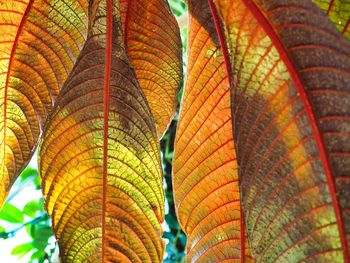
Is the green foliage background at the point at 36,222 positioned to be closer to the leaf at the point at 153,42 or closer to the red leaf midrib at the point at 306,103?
the leaf at the point at 153,42

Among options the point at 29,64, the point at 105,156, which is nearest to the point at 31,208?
the point at 29,64

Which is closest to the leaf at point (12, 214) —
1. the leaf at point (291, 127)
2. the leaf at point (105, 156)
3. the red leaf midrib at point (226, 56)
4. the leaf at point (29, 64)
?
the leaf at point (29, 64)

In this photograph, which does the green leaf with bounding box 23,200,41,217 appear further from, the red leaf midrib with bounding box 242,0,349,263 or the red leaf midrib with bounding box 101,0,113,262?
the red leaf midrib with bounding box 242,0,349,263

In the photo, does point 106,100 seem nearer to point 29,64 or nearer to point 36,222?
point 29,64

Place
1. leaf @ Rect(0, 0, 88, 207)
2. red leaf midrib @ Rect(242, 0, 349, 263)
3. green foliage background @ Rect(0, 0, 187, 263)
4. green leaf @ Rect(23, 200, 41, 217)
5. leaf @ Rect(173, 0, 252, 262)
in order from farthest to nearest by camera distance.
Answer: green leaf @ Rect(23, 200, 41, 217) < green foliage background @ Rect(0, 0, 187, 263) < leaf @ Rect(0, 0, 88, 207) < leaf @ Rect(173, 0, 252, 262) < red leaf midrib @ Rect(242, 0, 349, 263)

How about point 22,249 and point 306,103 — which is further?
point 22,249

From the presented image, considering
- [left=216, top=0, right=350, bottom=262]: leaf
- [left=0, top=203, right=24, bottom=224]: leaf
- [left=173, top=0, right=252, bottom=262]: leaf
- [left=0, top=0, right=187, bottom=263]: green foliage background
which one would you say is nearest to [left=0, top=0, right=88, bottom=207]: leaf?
[left=173, top=0, right=252, bottom=262]: leaf
